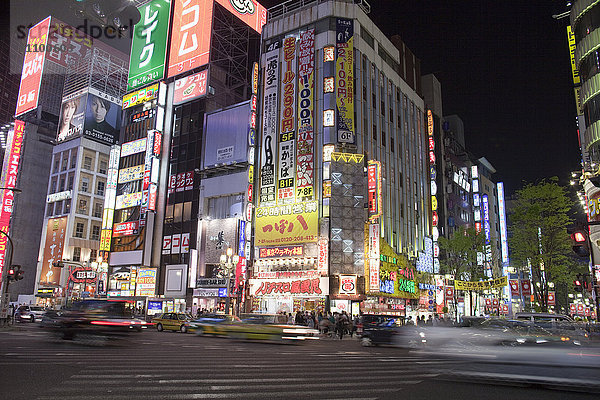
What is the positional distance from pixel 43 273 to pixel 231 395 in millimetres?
67549

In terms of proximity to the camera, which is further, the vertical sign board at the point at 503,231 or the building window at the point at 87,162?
the vertical sign board at the point at 503,231

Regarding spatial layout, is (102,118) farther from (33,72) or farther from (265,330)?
(265,330)

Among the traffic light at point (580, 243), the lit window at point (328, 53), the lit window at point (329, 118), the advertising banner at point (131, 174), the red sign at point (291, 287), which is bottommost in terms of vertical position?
the red sign at point (291, 287)

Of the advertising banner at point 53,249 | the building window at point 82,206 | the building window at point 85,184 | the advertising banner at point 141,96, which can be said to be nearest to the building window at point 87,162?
the building window at point 85,184

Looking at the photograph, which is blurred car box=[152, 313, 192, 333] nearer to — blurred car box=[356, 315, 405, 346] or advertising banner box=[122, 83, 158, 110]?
blurred car box=[356, 315, 405, 346]

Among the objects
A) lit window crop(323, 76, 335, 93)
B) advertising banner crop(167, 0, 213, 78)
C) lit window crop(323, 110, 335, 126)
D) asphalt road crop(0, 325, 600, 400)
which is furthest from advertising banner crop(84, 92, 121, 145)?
asphalt road crop(0, 325, 600, 400)

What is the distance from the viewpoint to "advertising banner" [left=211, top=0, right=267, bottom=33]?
6141 centimetres

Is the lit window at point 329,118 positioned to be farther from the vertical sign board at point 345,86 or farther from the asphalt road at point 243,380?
the asphalt road at point 243,380

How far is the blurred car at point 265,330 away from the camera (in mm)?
21438

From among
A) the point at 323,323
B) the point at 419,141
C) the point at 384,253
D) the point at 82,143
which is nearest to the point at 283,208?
the point at 384,253

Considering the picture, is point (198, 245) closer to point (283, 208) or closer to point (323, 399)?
point (283, 208)

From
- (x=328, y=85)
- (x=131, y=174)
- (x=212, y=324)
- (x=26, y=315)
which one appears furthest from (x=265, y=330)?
(x=131, y=174)

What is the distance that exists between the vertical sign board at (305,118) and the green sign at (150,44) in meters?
24.6

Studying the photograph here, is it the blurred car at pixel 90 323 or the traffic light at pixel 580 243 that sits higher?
the traffic light at pixel 580 243
